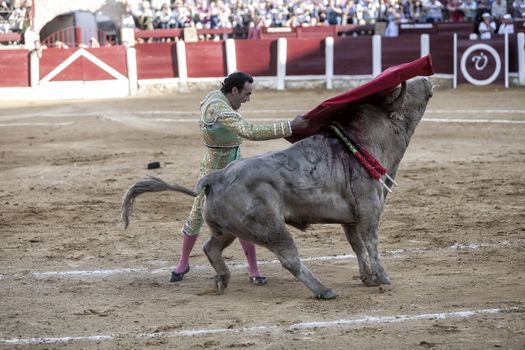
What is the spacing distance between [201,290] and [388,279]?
4.01ft

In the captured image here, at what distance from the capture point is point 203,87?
22.4 m

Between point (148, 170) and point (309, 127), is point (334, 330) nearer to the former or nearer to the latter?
point (309, 127)

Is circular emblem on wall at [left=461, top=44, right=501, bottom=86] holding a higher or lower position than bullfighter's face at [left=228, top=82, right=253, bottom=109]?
lower

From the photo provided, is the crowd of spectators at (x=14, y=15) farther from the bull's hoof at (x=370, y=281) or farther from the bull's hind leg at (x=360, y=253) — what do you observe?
the bull's hoof at (x=370, y=281)

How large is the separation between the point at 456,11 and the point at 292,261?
18.0 m

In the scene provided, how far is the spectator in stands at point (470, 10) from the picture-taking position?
73.1 feet

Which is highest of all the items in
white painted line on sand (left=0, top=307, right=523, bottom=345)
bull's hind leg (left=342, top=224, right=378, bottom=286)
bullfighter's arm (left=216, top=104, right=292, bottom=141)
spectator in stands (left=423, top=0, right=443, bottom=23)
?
spectator in stands (left=423, top=0, right=443, bottom=23)

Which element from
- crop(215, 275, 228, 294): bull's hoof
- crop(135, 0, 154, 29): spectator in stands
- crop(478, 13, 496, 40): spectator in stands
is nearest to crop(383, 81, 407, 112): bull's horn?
crop(215, 275, 228, 294): bull's hoof

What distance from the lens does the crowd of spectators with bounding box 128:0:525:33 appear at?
2298 centimetres

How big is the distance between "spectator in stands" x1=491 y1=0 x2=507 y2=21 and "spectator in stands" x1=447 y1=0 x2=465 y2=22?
816 millimetres

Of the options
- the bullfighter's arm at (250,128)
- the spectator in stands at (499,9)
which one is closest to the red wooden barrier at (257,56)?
the spectator in stands at (499,9)

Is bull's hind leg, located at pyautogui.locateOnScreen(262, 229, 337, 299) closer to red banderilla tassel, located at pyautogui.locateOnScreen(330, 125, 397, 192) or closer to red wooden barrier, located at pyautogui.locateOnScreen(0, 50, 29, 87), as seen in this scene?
red banderilla tassel, located at pyautogui.locateOnScreen(330, 125, 397, 192)

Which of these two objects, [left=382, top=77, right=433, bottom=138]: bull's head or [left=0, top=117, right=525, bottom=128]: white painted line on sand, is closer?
[left=382, top=77, right=433, bottom=138]: bull's head

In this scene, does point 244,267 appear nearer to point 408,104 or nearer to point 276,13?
point 408,104
